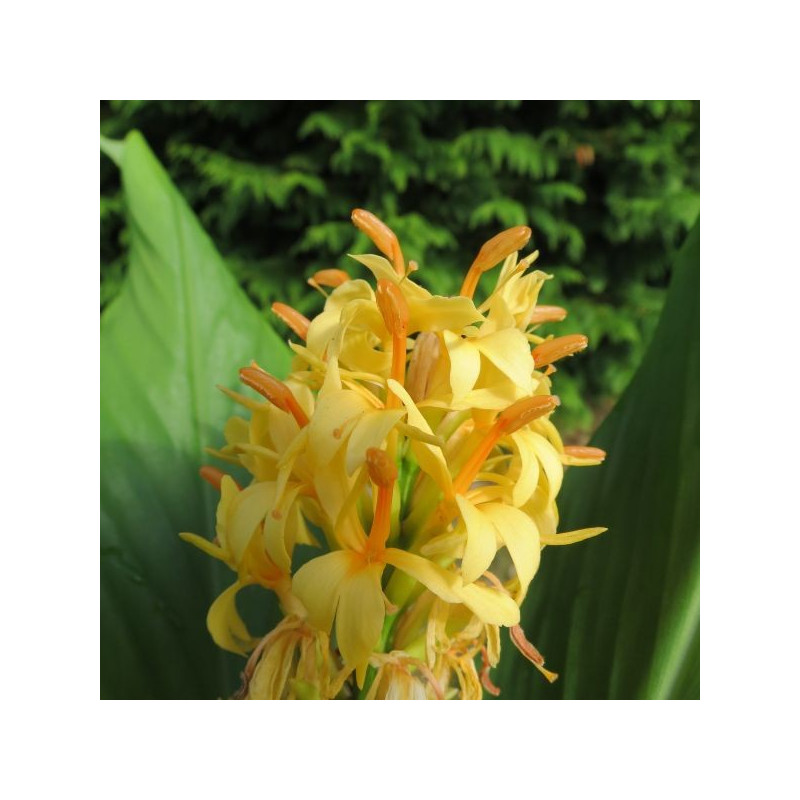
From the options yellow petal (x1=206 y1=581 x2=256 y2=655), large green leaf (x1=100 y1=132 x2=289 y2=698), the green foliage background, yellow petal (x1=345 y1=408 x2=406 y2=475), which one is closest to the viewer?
yellow petal (x1=345 y1=408 x2=406 y2=475)

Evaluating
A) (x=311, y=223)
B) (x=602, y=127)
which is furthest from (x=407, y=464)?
(x=602, y=127)

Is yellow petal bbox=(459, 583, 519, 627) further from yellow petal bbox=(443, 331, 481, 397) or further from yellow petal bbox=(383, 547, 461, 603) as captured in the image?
yellow petal bbox=(443, 331, 481, 397)

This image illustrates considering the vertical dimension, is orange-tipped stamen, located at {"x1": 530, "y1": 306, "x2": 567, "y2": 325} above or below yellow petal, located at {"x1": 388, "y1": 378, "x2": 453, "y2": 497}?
above

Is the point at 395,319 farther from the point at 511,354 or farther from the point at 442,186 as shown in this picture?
the point at 442,186

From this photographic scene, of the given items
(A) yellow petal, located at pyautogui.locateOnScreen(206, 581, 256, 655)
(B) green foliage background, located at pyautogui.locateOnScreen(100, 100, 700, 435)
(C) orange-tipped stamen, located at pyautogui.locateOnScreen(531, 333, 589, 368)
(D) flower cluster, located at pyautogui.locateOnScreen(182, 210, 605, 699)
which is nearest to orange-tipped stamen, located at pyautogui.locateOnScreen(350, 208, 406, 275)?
(D) flower cluster, located at pyautogui.locateOnScreen(182, 210, 605, 699)

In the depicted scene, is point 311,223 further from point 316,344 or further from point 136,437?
point 316,344
